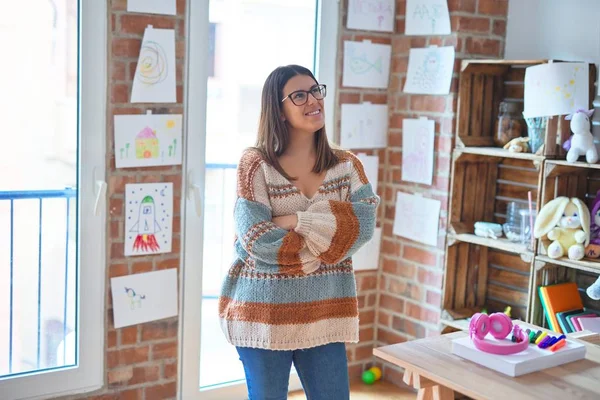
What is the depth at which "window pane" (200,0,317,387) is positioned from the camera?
3262 millimetres

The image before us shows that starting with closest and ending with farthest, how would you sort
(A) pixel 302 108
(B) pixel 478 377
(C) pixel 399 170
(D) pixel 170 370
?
1. (B) pixel 478 377
2. (A) pixel 302 108
3. (D) pixel 170 370
4. (C) pixel 399 170

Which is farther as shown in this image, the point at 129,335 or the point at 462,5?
the point at 462,5

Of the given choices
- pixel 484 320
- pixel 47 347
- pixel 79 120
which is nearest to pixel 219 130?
pixel 79 120

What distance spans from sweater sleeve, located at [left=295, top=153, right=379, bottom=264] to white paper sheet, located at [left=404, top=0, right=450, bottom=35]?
1.32m

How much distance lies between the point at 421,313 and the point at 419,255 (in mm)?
256

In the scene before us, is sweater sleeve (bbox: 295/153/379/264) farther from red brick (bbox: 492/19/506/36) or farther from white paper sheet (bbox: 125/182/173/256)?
red brick (bbox: 492/19/506/36)

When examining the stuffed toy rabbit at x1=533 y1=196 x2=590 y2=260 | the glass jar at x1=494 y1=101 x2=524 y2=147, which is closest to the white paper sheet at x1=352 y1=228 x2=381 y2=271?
the glass jar at x1=494 y1=101 x2=524 y2=147

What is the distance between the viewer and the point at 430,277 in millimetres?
3525

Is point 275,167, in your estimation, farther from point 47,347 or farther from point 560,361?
point 47,347

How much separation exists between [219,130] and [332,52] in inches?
24.7

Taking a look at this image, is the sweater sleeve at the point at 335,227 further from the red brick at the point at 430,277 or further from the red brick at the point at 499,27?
the red brick at the point at 499,27

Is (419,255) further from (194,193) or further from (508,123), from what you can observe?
(194,193)

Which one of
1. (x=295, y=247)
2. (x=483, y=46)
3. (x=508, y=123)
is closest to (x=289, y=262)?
(x=295, y=247)

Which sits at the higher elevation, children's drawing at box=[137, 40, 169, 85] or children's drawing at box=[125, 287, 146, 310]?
children's drawing at box=[137, 40, 169, 85]
